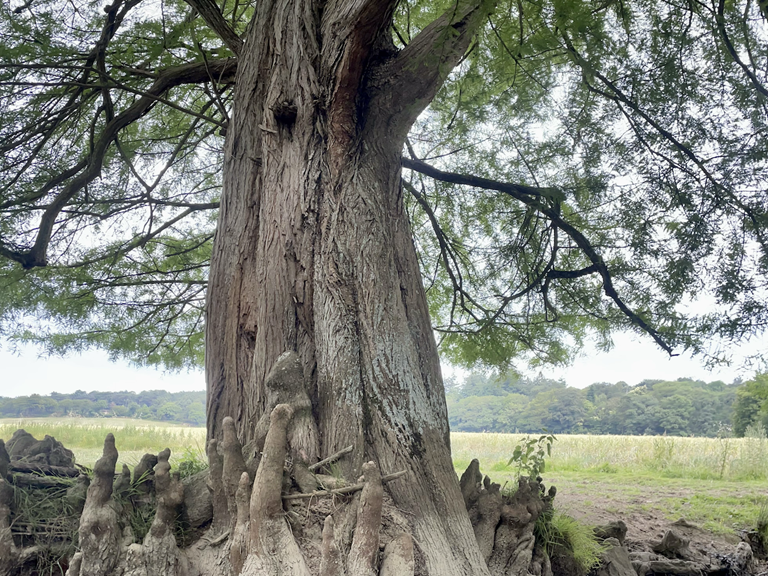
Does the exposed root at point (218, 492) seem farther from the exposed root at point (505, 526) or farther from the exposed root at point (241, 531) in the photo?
the exposed root at point (505, 526)

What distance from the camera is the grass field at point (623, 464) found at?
3.83 meters

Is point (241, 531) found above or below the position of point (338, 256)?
below

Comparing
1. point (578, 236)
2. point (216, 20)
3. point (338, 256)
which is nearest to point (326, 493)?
point (338, 256)

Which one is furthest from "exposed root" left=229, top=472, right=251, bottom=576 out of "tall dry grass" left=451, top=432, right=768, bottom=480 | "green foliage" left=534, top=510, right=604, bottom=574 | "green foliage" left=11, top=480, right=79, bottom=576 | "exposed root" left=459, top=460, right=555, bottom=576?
"tall dry grass" left=451, top=432, right=768, bottom=480

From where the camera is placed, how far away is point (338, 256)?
2211 millimetres

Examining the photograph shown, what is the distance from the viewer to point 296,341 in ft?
7.21

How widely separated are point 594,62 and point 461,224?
2.72m

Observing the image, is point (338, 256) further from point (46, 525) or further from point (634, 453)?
point (634, 453)

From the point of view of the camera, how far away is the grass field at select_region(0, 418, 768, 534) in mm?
3828

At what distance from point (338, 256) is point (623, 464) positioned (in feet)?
19.1

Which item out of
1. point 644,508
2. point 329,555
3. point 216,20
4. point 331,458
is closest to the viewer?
point 329,555

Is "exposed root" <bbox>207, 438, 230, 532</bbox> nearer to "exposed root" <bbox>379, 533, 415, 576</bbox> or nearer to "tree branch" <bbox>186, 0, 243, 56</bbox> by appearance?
"exposed root" <bbox>379, 533, 415, 576</bbox>

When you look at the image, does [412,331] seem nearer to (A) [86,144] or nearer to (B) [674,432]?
(A) [86,144]

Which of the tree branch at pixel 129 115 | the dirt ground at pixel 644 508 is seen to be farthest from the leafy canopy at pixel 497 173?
the dirt ground at pixel 644 508
